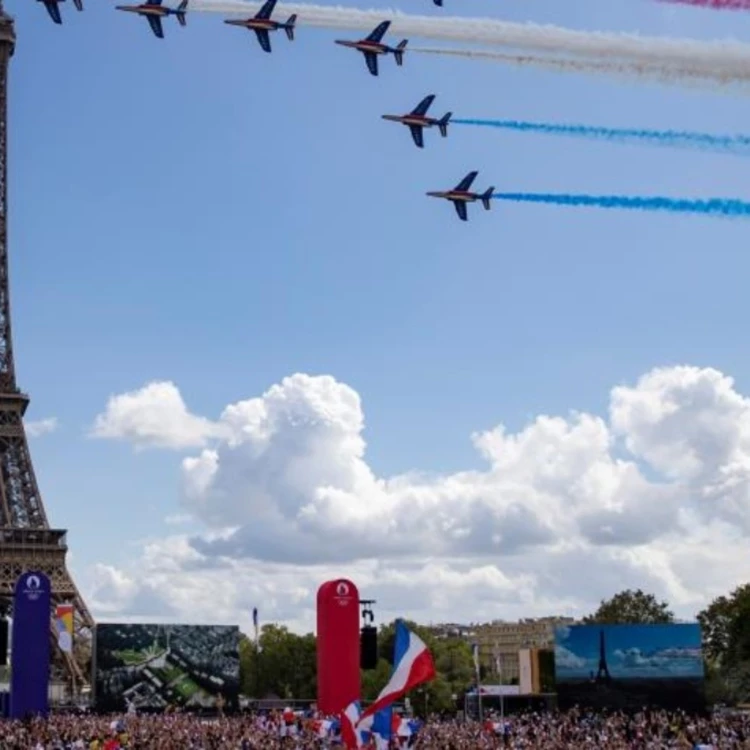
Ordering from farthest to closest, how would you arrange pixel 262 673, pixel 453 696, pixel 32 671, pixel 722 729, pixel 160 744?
pixel 262 673, pixel 453 696, pixel 32 671, pixel 722 729, pixel 160 744

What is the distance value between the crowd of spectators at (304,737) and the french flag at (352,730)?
1486mm

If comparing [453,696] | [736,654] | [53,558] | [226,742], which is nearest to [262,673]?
[453,696]

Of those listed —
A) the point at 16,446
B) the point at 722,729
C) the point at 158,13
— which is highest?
the point at 158,13

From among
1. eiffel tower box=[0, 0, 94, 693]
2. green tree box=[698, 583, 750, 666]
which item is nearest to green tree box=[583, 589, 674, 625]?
green tree box=[698, 583, 750, 666]

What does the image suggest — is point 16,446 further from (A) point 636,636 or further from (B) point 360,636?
(B) point 360,636

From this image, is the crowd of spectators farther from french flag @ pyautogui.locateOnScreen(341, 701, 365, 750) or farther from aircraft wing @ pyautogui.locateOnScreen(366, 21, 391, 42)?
aircraft wing @ pyautogui.locateOnScreen(366, 21, 391, 42)

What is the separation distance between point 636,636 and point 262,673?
6703 cm

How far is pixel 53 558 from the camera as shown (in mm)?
104250

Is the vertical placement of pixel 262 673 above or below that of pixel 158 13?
below

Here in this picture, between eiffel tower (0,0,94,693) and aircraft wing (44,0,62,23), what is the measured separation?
173 feet

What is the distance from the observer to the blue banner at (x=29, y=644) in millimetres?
58844

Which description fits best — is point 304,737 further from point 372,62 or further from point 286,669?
point 286,669

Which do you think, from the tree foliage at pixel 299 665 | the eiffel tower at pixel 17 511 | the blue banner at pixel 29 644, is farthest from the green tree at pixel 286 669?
the blue banner at pixel 29 644

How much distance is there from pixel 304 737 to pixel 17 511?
6710cm
